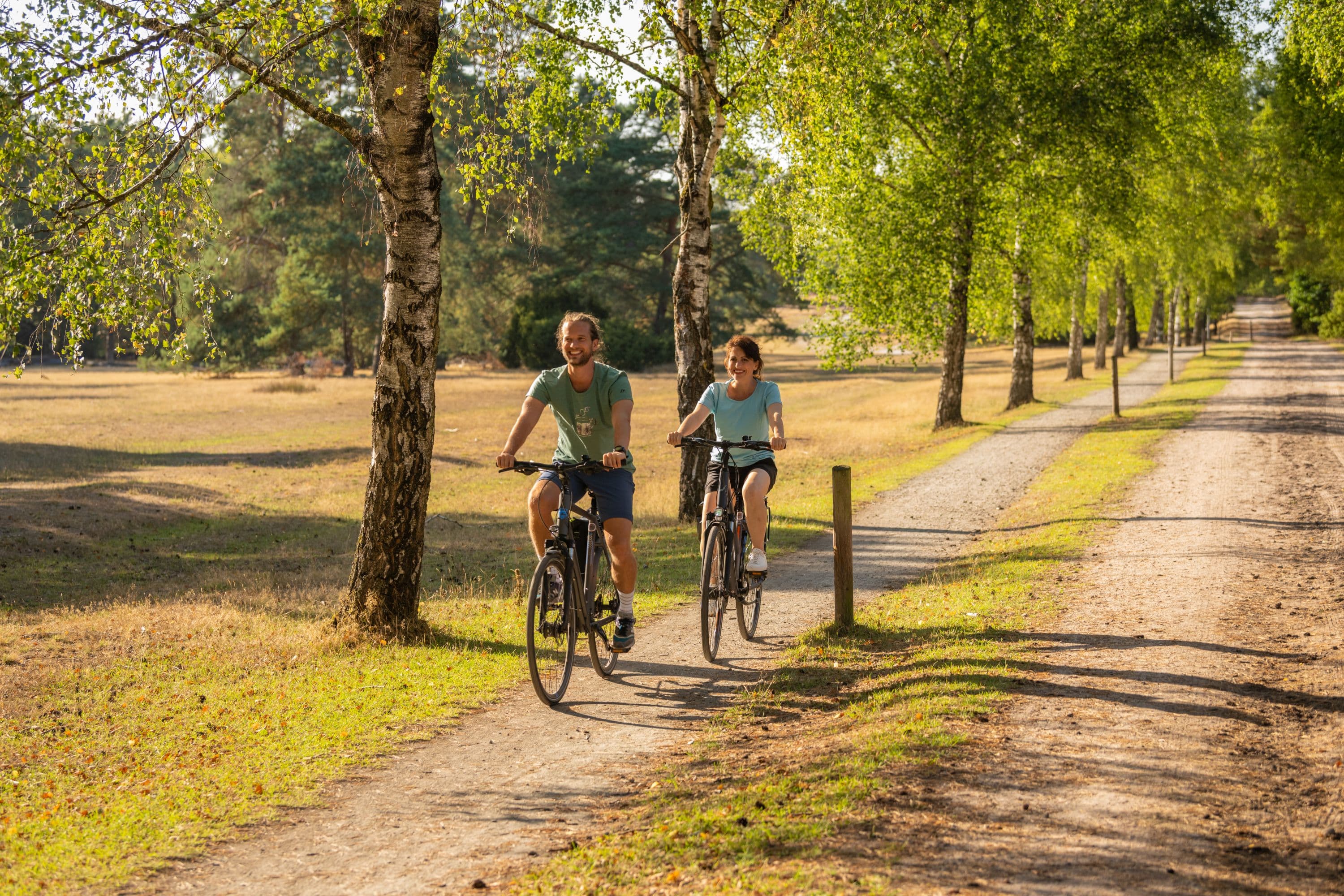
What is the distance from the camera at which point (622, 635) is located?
7117 millimetres

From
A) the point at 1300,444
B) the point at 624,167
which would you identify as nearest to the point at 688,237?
the point at 1300,444

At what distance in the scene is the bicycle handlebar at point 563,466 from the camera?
637 cm

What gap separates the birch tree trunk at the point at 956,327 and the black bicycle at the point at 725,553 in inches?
597

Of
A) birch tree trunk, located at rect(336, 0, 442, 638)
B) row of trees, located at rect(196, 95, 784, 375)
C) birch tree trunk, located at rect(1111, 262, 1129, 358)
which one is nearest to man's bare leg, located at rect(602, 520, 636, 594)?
birch tree trunk, located at rect(336, 0, 442, 638)

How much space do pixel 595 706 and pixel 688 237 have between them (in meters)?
7.86

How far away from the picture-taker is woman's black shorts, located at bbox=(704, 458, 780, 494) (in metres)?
7.68

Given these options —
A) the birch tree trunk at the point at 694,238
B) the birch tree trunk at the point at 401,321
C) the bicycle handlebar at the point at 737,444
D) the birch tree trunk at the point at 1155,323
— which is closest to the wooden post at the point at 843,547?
the bicycle handlebar at the point at 737,444

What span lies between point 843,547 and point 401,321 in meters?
3.69

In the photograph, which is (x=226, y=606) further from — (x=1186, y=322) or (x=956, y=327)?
(x=1186, y=322)

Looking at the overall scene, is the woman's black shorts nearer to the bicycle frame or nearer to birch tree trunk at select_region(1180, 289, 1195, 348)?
the bicycle frame

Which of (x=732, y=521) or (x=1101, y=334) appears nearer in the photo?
(x=732, y=521)

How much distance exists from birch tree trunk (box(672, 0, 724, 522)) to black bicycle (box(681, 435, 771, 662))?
5.35 meters

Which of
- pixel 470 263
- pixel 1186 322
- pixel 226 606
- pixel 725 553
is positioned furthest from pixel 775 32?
pixel 1186 322

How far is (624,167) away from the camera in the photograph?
2388 inches
